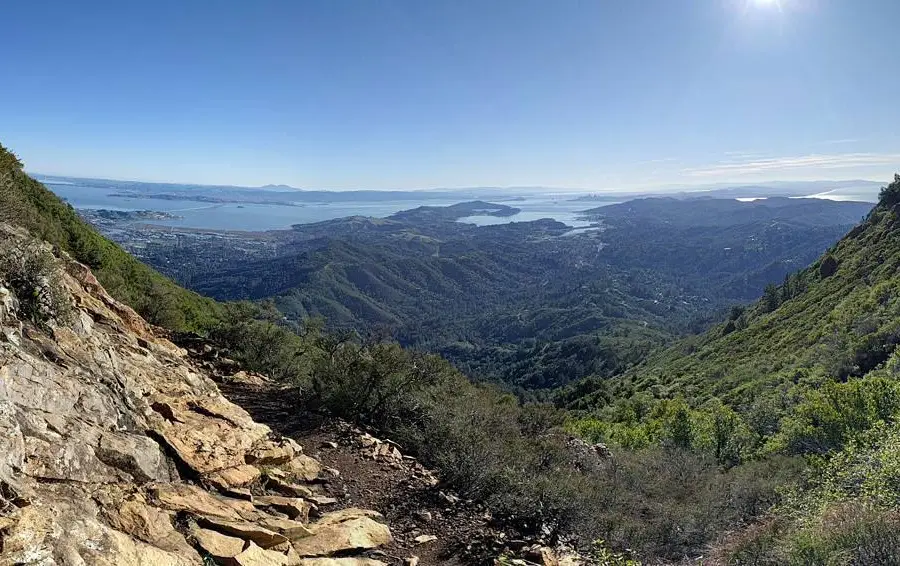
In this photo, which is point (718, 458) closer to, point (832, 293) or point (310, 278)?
point (832, 293)

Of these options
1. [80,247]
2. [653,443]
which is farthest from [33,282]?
[653,443]

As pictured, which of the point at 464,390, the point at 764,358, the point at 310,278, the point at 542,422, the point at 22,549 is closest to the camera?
the point at 22,549

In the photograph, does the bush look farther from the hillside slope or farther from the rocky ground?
the hillside slope

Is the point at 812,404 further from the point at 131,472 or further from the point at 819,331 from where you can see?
the point at 131,472

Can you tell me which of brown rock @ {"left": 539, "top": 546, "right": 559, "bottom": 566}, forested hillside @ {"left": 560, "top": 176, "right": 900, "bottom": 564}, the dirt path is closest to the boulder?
the dirt path

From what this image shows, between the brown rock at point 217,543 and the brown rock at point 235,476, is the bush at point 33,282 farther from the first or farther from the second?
the brown rock at point 217,543

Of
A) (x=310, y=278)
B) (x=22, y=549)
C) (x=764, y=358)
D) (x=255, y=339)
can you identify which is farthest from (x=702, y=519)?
(x=310, y=278)
